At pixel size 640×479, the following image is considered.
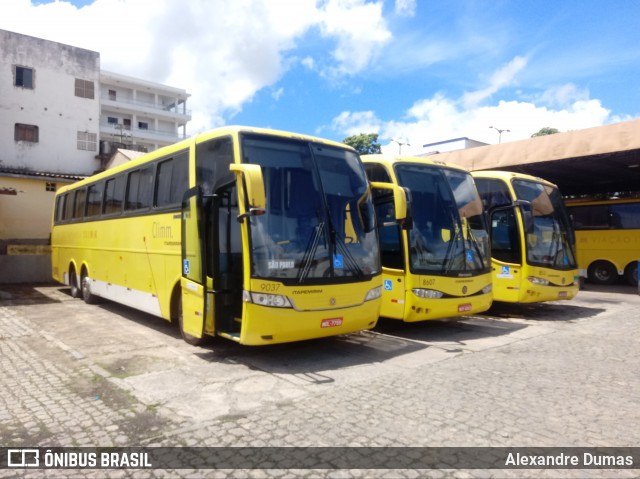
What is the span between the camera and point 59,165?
85.7 feet

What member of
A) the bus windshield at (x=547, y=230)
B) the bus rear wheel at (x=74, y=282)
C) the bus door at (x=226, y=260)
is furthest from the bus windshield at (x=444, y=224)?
the bus rear wheel at (x=74, y=282)

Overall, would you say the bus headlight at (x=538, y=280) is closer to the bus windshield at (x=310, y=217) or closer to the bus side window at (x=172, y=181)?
the bus windshield at (x=310, y=217)

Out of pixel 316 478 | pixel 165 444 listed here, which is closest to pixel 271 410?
pixel 165 444

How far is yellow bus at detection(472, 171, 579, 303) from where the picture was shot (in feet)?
35.1

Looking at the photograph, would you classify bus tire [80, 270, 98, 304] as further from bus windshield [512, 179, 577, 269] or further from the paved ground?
bus windshield [512, 179, 577, 269]

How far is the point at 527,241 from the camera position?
10828mm

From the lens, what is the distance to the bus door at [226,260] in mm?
6564

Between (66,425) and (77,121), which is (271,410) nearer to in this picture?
(66,425)

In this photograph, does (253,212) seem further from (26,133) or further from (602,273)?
(26,133)

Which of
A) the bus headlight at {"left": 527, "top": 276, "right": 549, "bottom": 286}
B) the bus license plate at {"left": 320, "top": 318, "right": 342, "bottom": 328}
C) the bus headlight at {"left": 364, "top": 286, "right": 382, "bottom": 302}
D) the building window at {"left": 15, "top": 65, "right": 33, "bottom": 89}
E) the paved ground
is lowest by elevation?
the paved ground

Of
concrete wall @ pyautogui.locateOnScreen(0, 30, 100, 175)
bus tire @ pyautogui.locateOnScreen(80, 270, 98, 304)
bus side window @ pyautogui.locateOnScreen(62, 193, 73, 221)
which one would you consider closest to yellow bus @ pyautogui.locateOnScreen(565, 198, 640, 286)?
bus tire @ pyautogui.locateOnScreen(80, 270, 98, 304)

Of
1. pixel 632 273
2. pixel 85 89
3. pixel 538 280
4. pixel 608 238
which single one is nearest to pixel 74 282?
pixel 538 280

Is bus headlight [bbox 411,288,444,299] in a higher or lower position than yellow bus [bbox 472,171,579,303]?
lower

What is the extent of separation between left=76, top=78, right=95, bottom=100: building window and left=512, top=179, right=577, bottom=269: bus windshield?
25.2m
